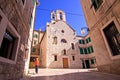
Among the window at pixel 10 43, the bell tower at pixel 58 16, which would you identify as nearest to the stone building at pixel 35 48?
the bell tower at pixel 58 16

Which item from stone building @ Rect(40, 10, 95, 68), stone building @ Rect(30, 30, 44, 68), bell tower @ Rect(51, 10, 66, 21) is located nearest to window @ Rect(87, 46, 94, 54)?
stone building @ Rect(40, 10, 95, 68)

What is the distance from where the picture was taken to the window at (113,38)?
5.56 m

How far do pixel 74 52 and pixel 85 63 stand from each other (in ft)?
14.0

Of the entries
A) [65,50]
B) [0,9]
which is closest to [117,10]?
[0,9]

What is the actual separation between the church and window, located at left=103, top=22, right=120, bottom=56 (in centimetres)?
1442

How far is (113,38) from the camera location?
232 inches

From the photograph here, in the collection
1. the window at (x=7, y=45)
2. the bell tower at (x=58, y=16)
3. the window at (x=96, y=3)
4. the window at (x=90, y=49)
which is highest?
the bell tower at (x=58, y=16)

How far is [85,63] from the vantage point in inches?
883

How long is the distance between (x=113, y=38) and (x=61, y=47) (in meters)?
15.6

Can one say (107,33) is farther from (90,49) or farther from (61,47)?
(90,49)

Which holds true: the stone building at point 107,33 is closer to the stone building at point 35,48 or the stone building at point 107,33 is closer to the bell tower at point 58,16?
the bell tower at point 58,16

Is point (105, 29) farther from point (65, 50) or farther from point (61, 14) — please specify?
point (61, 14)

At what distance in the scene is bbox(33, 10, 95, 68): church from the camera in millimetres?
19656

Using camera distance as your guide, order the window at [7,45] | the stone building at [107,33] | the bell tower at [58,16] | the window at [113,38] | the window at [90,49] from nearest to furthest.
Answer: the window at [7,45] < the stone building at [107,33] < the window at [113,38] < the window at [90,49] < the bell tower at [58,16]
